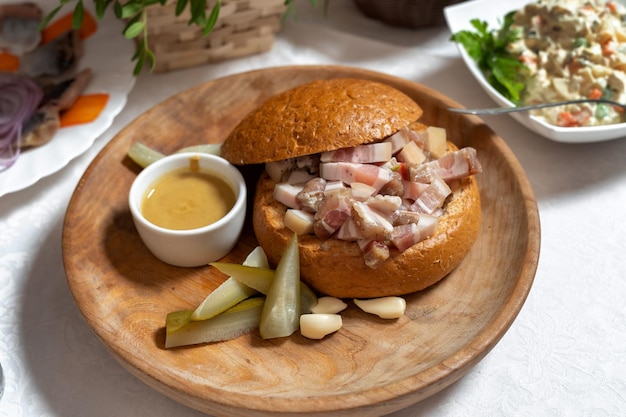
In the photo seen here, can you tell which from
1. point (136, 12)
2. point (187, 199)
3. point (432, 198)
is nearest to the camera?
point (432, 198)

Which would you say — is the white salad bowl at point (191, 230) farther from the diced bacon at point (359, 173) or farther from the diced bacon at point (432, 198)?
the diced bacon at point (432, 198)

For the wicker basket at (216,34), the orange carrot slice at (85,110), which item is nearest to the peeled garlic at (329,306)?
the orange carrot slice at (85,110)

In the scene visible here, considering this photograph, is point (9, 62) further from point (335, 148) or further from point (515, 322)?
point (515, 322)

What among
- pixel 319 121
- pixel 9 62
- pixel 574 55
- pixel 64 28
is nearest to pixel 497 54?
pixel 574 55

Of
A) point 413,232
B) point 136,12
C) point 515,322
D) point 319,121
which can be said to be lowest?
point 515,322

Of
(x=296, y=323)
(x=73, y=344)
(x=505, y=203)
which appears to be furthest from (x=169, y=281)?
(x=505, y=203)

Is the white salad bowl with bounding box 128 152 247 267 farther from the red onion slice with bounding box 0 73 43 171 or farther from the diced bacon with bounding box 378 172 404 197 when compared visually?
the red onion slice with bounding box 0 73 43 171

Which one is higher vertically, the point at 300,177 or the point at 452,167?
the point at 452,167
